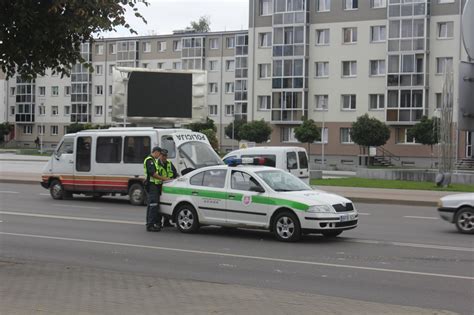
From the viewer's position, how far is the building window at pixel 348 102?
63.5m

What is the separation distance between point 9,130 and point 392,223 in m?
82.8

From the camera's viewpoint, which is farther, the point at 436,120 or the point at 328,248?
the point at 436,120

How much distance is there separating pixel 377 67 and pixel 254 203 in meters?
51.2

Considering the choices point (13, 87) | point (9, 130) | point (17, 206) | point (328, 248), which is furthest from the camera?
point (13, 87)

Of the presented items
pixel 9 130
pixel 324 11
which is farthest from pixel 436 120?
pixel 9 130

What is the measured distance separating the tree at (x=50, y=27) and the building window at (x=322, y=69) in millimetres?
56076

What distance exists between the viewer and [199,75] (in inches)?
1406

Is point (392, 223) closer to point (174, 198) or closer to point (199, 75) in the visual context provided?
point (174, 198)

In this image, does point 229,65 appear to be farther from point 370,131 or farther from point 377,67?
point 370,131

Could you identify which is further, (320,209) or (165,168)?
(165,168)

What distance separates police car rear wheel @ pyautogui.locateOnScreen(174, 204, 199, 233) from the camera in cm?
1448

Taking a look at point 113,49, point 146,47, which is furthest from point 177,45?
point 113,49

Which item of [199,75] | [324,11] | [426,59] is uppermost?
[324,11]

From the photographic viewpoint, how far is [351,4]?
63.5m
